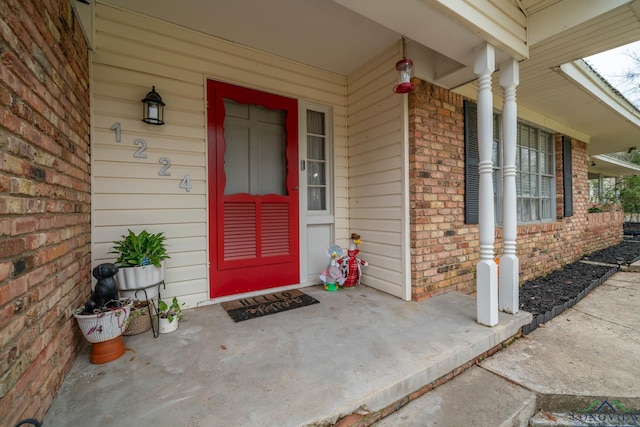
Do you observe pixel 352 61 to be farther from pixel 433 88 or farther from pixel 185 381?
pixel 185 381

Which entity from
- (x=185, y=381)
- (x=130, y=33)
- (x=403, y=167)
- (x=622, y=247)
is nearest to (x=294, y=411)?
(x=185, y=381)

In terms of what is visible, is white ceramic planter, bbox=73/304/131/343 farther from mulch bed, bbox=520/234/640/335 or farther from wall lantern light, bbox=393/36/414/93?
mulch bed, bbox=520/234/640/335

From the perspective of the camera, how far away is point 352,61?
3.13 metres

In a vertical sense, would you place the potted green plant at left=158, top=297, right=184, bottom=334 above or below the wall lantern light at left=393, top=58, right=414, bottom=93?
below

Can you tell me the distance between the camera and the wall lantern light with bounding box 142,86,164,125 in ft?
7.57

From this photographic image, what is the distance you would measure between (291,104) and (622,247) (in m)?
8.78

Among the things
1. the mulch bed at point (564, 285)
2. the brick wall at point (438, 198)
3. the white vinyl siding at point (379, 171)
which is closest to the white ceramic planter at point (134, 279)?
the white vinyl siding at point (379, 171)

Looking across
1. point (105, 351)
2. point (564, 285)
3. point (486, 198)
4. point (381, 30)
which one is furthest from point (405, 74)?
point (564, 285)

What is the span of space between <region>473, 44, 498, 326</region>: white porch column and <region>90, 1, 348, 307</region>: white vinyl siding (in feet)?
6.90

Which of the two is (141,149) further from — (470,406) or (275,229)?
(470,406)

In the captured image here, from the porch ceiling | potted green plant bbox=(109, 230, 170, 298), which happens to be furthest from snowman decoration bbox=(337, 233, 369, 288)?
the porch ceiling

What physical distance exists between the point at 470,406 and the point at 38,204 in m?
2.40

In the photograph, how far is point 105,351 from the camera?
1690 millimetres

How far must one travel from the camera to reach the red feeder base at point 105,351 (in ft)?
5.49
